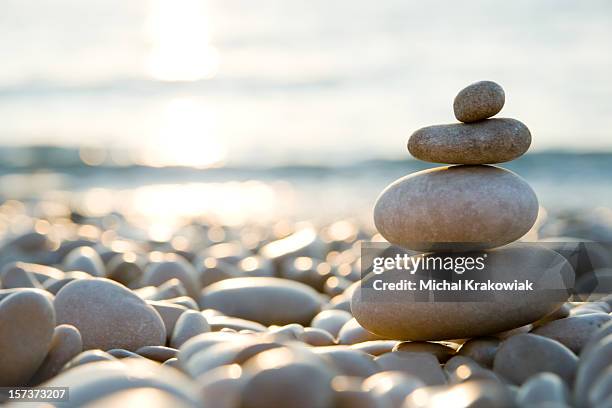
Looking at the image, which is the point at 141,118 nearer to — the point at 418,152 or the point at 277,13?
the point at 277,13

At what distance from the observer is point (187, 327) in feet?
10.5

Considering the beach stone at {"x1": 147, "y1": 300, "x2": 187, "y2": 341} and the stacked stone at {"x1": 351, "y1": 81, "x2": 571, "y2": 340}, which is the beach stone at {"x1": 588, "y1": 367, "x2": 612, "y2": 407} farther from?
the beach stone at {"x1": 147, "y1": 300, "x2": 187, "y2": 341}

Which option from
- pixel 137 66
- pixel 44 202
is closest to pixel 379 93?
pixel 137 66

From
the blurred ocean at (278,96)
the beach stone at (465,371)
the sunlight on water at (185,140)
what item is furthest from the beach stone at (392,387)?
the sunlight on water at (185,140)

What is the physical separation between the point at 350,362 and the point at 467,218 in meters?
0.89

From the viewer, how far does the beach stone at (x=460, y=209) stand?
3039mm

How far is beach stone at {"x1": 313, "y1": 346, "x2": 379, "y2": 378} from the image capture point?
2400mm

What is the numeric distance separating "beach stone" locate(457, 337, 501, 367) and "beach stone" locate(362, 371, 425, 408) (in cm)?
85

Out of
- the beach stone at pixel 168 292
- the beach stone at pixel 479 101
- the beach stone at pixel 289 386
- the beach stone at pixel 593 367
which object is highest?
the beach stone at pixel 479 101

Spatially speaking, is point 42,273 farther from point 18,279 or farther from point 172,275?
point 172,275

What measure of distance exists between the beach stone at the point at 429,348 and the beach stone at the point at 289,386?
1.25 m

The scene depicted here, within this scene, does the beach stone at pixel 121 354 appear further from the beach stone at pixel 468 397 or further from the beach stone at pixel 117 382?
the beach stone at pixel 468 397

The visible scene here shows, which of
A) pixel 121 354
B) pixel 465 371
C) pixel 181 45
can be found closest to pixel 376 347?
pixel 465 371

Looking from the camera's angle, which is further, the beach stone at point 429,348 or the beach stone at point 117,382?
the beach stone at point 429,348
